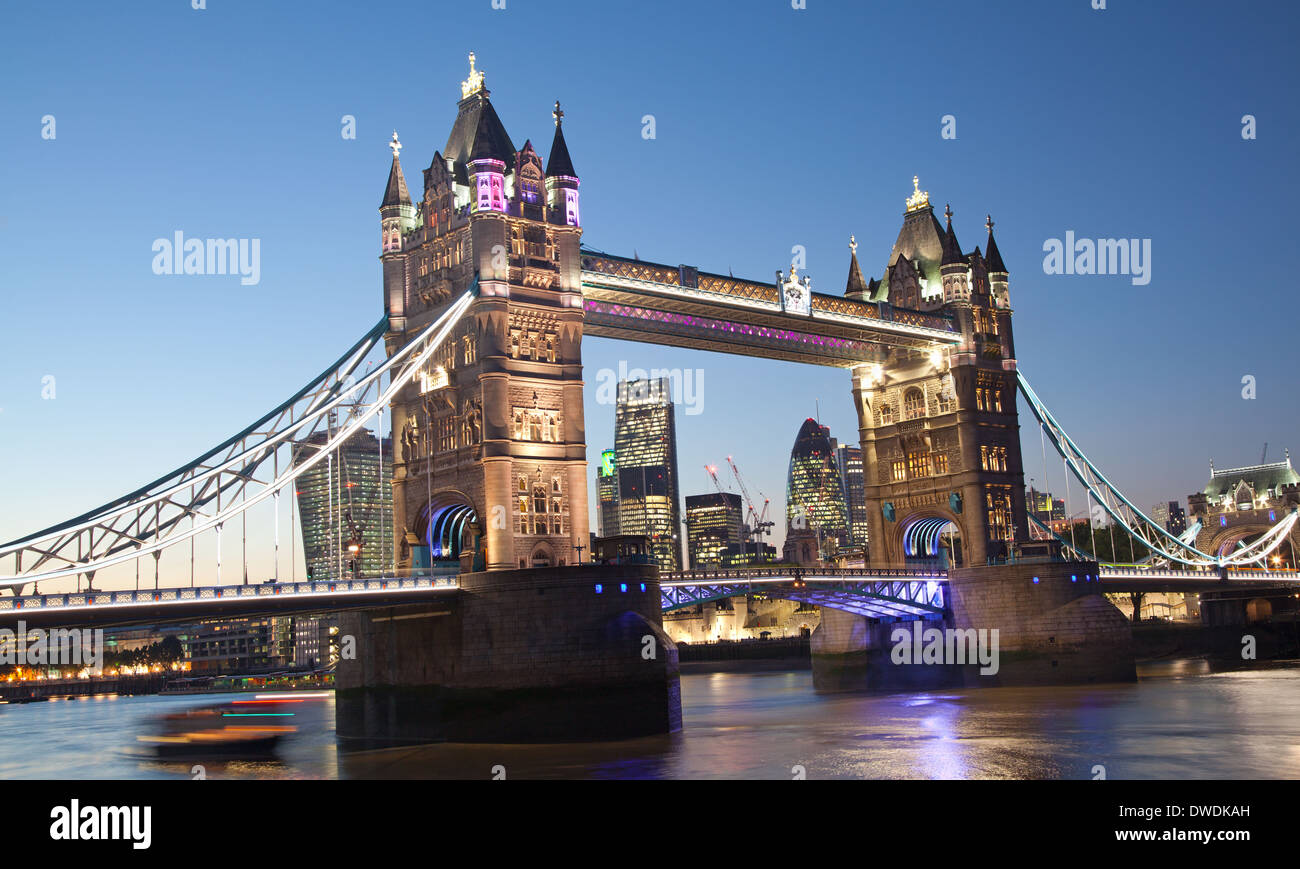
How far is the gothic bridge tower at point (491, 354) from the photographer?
53.8 m

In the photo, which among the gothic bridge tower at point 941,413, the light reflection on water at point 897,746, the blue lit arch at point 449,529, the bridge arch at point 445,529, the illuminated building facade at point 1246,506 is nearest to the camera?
the light reflection on water at point 897,746

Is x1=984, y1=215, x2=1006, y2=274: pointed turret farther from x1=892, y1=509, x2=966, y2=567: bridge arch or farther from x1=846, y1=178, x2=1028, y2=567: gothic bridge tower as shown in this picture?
x1=892, y1=509, x2=966, y2=567: bridge arch

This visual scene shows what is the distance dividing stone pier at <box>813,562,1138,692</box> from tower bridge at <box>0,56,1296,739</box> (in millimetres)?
127

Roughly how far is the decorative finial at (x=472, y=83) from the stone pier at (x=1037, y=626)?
127 ft

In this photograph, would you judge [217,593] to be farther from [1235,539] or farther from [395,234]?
[1235,539]

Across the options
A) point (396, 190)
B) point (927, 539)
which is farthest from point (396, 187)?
point (927, 539)

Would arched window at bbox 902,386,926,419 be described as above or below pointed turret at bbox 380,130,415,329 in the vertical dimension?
below

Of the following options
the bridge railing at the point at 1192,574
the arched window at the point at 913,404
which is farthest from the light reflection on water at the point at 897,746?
the arched window at the point at 913,404

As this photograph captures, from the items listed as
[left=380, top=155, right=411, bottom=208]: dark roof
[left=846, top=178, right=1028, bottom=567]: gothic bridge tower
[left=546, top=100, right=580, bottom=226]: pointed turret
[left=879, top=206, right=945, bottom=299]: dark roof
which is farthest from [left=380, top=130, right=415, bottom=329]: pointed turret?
[left=879, top=206, right=945, bottom=299]: dark roof

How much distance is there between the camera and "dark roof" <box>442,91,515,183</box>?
5525cm

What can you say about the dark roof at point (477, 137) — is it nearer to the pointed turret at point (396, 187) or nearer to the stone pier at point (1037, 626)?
the pointed turret at point (396, 187)
